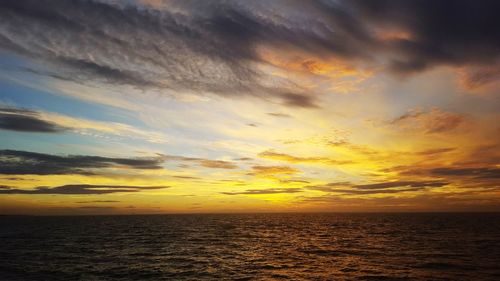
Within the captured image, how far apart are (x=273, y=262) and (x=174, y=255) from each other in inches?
543

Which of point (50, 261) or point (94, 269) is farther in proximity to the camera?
point (50, 261)

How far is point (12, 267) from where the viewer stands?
37.8 metres

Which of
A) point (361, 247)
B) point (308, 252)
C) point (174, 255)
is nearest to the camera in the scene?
point (174, 255)

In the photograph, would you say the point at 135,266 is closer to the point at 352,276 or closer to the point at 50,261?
the point at 50,261

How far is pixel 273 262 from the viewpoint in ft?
139

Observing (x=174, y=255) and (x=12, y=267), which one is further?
(x=174, y=255)

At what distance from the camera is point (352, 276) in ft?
113

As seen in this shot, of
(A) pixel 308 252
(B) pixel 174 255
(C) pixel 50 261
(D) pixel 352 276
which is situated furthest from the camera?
(A) pixel 308 252

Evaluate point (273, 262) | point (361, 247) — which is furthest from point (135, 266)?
point (361, 247)

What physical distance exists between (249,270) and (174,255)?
14.4 meters

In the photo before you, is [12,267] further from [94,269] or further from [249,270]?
[249,270]

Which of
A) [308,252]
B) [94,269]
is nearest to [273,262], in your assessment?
[308,252]

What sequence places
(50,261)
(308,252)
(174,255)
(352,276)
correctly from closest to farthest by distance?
(352,276) → (50,261) → (174,255) → (308,252)

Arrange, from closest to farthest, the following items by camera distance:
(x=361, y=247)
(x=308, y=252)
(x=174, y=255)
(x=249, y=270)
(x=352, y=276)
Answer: (x=352, y=276), (x=249, y=270), (x=174, y=255), (x=308, y=252), (x=361, y=247)
